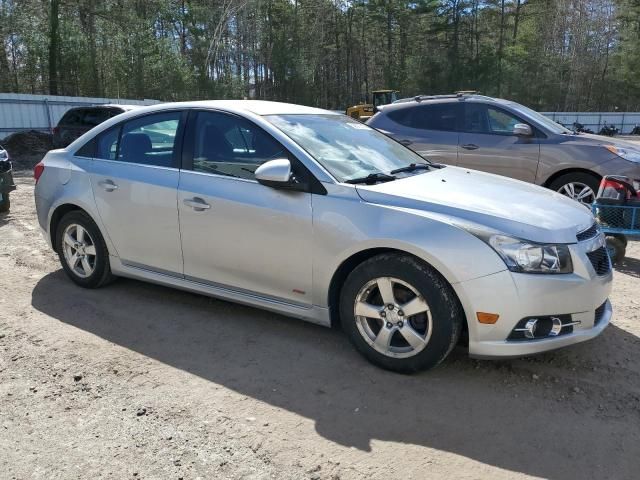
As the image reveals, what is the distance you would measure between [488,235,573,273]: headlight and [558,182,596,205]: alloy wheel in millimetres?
4848

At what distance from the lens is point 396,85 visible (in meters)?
56.1

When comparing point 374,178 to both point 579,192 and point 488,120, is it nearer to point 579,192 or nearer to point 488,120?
point 579,192

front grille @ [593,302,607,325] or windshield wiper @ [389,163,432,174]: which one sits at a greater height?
windshield wiper @ [389,163,432,174]

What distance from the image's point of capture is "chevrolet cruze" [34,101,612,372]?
318cm

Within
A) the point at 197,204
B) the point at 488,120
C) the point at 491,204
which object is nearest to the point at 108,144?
the point at 197,204

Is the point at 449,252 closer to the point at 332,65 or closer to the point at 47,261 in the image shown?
the point at 47,261

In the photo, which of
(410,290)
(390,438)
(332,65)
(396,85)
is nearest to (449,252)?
(410,290)

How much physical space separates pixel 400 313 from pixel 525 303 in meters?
0.73

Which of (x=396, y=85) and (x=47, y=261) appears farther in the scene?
(x=396, y=85)

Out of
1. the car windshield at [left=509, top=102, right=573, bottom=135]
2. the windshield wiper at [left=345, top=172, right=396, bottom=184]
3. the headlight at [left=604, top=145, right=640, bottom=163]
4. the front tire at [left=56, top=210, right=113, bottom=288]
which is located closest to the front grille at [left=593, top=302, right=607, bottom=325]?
the windshield wiper at [left=345, top=172, right=396, bottom=184]

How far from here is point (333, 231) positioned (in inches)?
140

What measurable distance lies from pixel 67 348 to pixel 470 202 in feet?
9.73

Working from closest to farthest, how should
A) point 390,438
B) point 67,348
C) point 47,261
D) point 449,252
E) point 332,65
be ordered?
1. point 390,438
2. point 449,252
3. point 67,348
4. point 47,261
5. point 332,65

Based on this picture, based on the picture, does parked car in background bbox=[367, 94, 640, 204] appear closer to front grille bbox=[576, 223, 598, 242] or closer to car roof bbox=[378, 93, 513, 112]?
car roof bbox=[378, 93, 513, 112]
